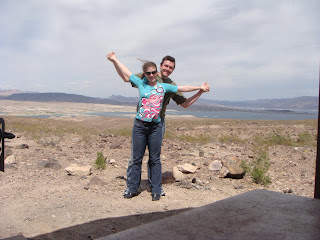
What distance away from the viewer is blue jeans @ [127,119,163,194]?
11.4 ft

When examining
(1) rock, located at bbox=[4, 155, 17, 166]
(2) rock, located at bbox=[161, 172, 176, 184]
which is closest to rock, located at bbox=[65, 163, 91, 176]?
(1) rock, located at bbox=[4, 155, 17, 166]

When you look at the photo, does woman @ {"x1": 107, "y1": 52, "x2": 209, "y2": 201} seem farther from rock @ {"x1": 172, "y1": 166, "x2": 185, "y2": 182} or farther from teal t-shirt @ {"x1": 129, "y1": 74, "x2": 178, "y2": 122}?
rock @ {"x1": 172, "y1": 166, "x2": 185, "y2": 182}

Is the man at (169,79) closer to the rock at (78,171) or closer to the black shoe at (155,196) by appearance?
the black shoe at (155,196)

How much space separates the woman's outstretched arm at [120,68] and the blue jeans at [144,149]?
1.72 ft

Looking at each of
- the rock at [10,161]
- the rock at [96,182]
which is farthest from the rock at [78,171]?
the rock at [10,161]

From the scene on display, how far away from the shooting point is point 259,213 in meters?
1.53

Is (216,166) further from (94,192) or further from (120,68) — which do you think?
(120,68)

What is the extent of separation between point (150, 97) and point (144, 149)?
0.74 meters

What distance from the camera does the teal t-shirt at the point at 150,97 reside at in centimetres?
326

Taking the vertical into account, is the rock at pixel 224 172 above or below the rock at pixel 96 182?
above

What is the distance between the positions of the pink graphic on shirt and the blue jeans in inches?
6.6

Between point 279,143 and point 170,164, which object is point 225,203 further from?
point 279,143

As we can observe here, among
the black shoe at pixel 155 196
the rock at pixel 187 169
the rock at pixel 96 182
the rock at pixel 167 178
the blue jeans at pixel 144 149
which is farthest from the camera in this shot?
the rock at pixel 187 169

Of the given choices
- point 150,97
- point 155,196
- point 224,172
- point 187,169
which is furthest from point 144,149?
point 224,172
